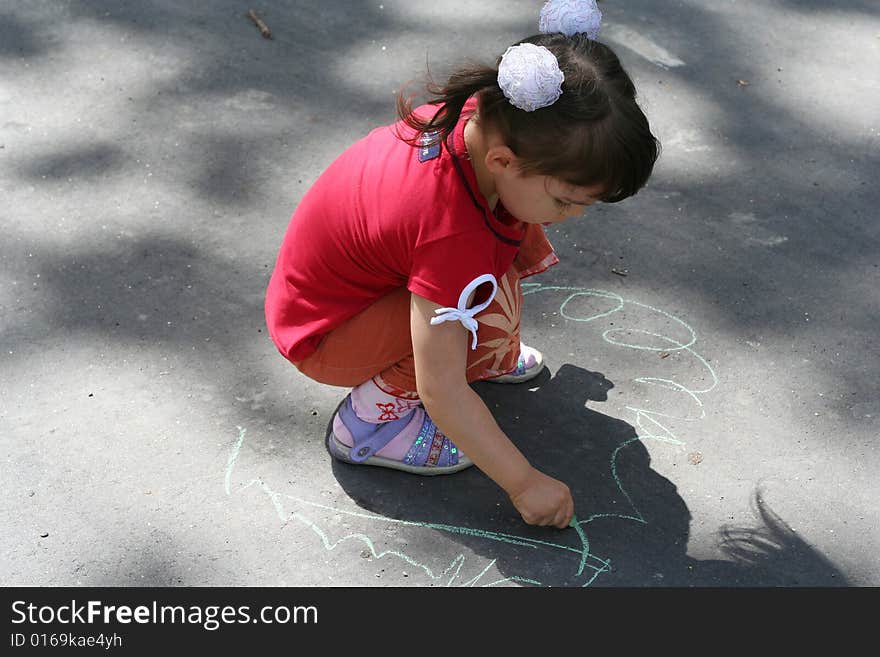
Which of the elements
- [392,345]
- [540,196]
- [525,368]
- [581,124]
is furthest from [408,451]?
[581,124]

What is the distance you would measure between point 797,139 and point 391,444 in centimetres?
146

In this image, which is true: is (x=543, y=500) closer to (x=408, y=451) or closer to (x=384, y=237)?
(x=408, y=451)

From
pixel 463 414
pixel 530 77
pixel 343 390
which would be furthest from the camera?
pixel 343 390

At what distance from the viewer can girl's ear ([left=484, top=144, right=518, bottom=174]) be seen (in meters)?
1.39

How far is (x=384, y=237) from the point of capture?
59.2 inches

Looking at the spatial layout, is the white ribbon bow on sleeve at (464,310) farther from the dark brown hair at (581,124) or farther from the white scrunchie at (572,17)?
the white scrunchie at (572,17)

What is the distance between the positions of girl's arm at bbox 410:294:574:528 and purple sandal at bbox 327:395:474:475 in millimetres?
169

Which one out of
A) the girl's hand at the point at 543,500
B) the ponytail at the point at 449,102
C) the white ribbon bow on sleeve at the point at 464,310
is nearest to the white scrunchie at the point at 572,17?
the ponytail at the point at 449,102

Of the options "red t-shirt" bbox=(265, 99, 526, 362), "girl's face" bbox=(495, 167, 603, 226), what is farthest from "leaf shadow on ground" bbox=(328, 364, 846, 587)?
"girl's face" bbox=(495, 167, 603, 226)

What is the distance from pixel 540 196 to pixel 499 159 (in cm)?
8

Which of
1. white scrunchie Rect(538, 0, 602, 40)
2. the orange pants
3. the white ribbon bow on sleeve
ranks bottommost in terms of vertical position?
the orange pants

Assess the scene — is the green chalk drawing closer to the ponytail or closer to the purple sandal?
the purple sandal
